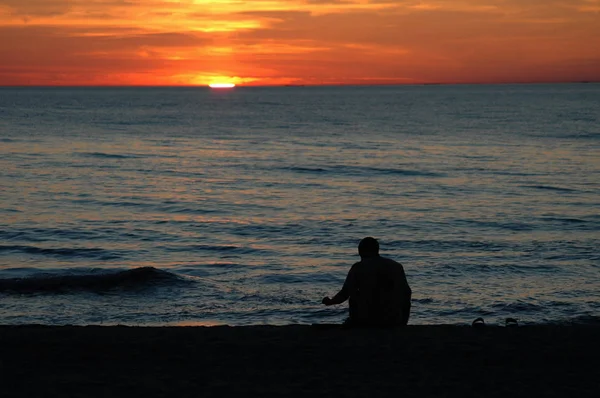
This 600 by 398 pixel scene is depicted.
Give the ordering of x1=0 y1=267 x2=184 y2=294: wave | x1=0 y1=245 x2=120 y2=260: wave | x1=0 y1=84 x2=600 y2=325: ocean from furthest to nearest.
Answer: x1=0 y1=245 x2=120 y2=260: wave < x1=0 y1=267 x2=184 y2=294: wave < x1=0 y1=84 x2=600 y2=325: ocean

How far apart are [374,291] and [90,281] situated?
8.86 m

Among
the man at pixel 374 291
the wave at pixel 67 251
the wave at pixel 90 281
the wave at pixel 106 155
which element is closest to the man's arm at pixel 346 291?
the man at pixel 374 291

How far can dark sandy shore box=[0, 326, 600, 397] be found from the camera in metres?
7.88

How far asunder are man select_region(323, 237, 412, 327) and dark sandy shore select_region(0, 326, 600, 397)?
0.24 metres

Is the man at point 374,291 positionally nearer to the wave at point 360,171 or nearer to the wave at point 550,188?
the wave at point 550,188

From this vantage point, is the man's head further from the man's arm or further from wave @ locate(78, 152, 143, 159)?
wave @ locate(78, 152, 143, 159)

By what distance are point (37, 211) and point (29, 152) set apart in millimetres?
24548

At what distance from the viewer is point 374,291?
9719 mm

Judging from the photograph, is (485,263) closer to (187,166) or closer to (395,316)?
(395,316)

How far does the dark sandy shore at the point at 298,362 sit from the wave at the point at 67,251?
925cm

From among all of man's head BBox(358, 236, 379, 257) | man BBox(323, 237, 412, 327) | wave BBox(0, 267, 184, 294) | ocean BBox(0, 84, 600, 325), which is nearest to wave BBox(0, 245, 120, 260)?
ocean BBox(0, 84, 600, 325)

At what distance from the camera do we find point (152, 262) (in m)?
18.9

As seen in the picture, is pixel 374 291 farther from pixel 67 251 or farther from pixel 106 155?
pixel 106 155

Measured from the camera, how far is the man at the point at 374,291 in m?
9.58
